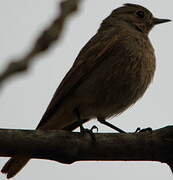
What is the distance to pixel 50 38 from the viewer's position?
1.18 m

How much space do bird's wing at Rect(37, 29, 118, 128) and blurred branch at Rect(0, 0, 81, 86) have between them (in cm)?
462

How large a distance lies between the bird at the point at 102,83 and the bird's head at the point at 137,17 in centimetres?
101

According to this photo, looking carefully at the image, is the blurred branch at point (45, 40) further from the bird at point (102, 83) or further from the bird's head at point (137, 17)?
the bird's head at point (137, 17)

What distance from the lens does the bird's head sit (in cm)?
768

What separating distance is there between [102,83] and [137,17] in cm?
239

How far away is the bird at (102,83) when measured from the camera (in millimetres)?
5965

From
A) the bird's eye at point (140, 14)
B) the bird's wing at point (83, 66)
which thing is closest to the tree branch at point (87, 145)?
the bird's wing at point (83, 66)

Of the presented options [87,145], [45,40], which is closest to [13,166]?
[87,145]

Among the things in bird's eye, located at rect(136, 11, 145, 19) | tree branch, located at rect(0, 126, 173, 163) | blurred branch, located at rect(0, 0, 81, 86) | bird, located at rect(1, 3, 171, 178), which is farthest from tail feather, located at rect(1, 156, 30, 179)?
blurred branch, located at rect(0, 0, 81, 86)

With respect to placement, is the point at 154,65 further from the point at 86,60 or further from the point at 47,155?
the point at 47,155

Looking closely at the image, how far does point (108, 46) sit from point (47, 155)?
3.40 metres

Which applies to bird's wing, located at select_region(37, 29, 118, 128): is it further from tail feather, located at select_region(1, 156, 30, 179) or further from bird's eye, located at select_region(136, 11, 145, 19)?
bird's eye, located at select_region(136, 11, 145, 19)

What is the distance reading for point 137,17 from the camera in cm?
788

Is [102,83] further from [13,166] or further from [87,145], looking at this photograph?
[87,145]
